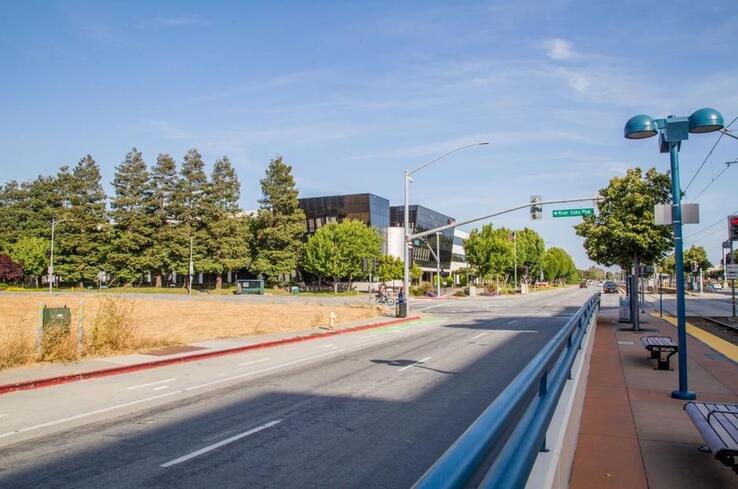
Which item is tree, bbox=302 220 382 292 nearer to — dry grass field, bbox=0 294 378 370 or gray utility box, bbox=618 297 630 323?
dry grass field, bbox=0 294 378 370

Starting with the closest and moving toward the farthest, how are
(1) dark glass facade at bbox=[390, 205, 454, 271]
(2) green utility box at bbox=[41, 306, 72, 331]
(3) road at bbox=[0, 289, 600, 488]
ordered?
1. (3) road at bbox=[0, 289, 600, 488]
2. (2) green utility box at bbox=[41, 306, 72, 331]
3. (1) dark glass facade at bbox=[390, 205, 454, 271]

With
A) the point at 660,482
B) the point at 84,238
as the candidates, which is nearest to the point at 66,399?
the point at 660,482

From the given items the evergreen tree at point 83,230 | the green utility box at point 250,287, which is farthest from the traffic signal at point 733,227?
the evergreen tree at point 83,230

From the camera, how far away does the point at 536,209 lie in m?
28.6

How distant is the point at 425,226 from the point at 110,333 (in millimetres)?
92446

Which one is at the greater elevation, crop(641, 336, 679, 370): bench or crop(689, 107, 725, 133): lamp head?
crop(689, 107, 725, 133): lamp head

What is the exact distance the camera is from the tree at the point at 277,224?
82.4 metres

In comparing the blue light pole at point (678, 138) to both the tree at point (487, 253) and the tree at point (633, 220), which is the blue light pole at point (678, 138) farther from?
the tree at point (487, 253)

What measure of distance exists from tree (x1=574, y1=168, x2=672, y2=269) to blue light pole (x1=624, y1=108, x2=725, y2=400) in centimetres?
1396

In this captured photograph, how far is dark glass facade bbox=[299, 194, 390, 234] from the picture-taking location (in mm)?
96688

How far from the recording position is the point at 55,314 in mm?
15398

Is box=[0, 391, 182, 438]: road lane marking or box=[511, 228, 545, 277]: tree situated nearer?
box=[0, 391, 182, 438]: road lane marking

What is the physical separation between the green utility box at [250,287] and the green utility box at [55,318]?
58675 mm

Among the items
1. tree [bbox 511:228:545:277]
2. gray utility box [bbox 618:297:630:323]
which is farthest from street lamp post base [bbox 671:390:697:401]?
tree [bbox 511:228:545:277]
